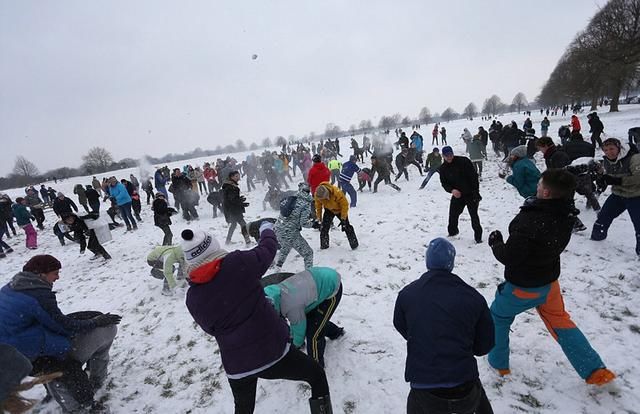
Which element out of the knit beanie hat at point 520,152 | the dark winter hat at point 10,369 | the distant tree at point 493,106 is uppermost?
the distant tree at point 493,106

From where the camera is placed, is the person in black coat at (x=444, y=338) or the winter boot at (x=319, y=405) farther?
the winter boot at (x=319, y=405)

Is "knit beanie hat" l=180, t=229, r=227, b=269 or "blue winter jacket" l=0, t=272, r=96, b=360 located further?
"blue winter jacket" l=0, t=272, r=96, b=360

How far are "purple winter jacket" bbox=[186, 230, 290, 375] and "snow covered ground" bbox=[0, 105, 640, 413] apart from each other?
1296 mm

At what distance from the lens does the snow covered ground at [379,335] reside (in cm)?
294

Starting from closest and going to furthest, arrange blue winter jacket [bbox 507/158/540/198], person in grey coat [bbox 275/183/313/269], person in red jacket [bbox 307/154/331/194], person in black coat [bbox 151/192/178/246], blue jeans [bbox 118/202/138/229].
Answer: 1. blue winter jacket [bbox 507/158/540/198]
2. person in grey coat [bbox 275/183/313/269]
3. person in black coat [bbox 151/192/178/246]
4. person in red jacket [bbox 307/154/331/194]
5. blue jeans [bbox 118/202/138/229]

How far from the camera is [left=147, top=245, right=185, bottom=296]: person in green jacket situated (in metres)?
5.62

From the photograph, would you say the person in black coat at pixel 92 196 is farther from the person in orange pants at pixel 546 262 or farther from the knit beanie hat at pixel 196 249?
the person in orange pants at pixel 546 262

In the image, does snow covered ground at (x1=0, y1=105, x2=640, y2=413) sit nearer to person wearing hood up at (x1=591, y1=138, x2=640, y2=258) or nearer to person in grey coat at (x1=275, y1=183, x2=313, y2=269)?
person wearing hood up at (x1=591, y1=138, x2=640, y2=258)

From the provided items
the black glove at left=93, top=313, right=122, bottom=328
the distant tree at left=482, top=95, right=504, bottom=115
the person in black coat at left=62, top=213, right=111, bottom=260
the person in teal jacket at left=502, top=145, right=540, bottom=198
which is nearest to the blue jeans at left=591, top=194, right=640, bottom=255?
the person in teal jacket at left=502, top=145, right=540, bottom=198

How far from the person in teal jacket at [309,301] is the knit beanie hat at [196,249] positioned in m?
0.87

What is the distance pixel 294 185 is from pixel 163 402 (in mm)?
15283

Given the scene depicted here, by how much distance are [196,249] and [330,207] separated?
441cm

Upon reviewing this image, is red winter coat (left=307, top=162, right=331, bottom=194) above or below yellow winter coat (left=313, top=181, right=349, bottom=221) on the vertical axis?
above

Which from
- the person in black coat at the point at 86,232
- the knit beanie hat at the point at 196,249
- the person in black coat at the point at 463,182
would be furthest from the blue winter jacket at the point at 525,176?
the person in black coat at the point at 86,232
